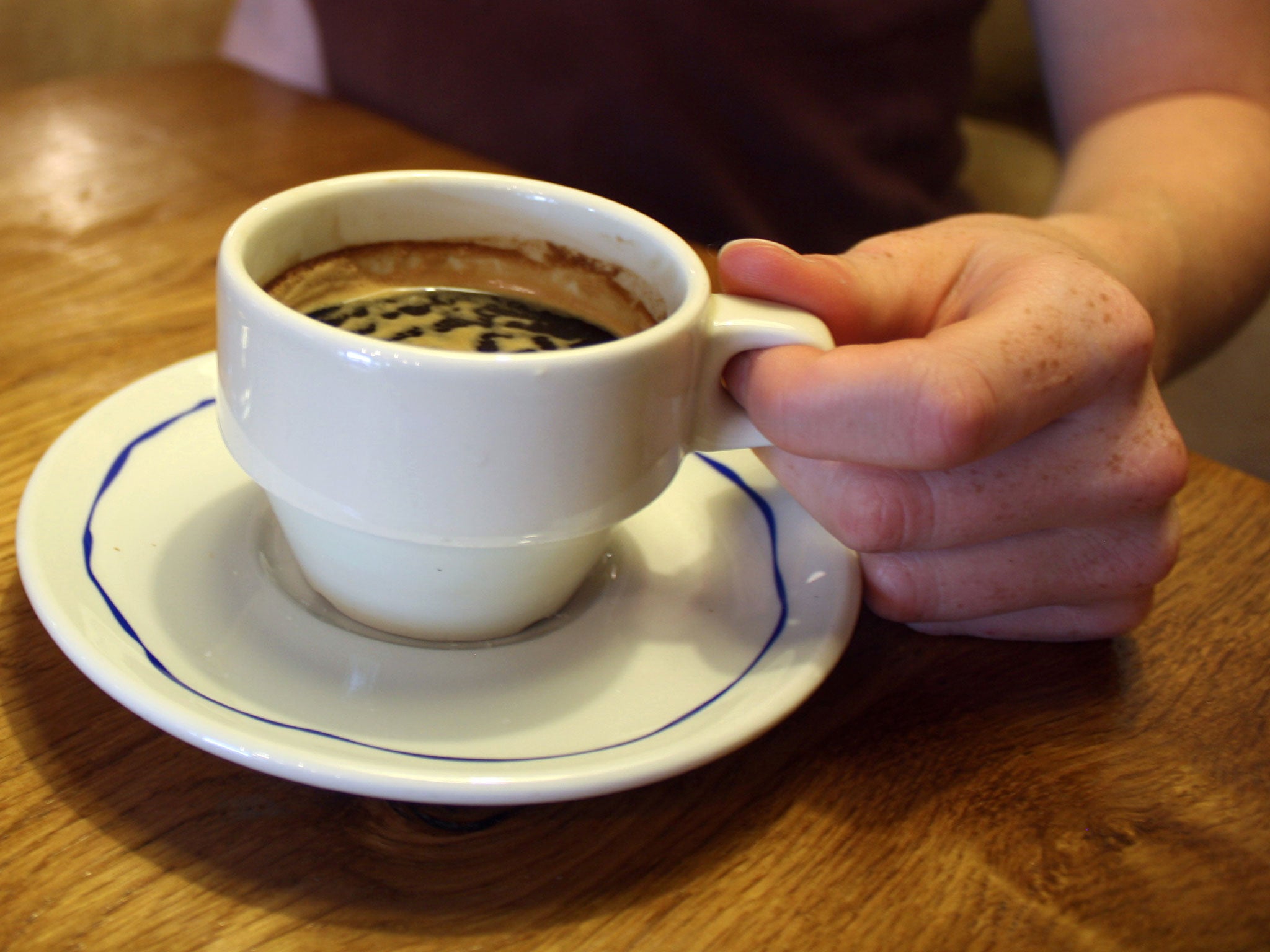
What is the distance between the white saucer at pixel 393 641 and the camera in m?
0.42

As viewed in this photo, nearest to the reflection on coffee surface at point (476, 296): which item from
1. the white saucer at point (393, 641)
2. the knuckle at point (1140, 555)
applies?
the white saucer at point (393, 641)

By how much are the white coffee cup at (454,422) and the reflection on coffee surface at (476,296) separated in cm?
2

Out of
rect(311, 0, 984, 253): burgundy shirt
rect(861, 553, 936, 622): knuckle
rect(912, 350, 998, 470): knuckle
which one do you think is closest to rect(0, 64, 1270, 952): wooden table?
rect(861, 553, 936, 622): knuckle

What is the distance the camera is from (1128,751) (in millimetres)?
534

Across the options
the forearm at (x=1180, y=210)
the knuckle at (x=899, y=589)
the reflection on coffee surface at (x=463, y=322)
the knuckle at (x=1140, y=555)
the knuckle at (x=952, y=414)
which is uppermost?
the knuckle at (x=952, y=414)

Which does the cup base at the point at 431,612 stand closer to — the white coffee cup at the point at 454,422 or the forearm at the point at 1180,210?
the white coffee cup at the point at 454,422

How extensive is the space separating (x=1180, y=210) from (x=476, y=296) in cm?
58

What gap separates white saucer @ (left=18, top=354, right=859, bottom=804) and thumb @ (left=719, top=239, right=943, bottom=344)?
122 mm

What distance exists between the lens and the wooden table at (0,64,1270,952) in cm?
Answer: 41

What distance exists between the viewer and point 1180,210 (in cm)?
86

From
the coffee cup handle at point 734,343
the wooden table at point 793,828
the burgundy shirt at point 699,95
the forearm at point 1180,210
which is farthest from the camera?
the burgundy shirt at point 699,95

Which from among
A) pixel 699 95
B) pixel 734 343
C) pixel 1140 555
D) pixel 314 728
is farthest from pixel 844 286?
pixel 699 95

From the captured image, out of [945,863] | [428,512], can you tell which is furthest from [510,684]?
[945,863]

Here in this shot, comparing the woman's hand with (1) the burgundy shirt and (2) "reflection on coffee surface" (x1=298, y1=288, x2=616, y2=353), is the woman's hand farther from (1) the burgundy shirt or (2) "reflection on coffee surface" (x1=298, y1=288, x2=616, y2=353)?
(1) the burgundy shirt
